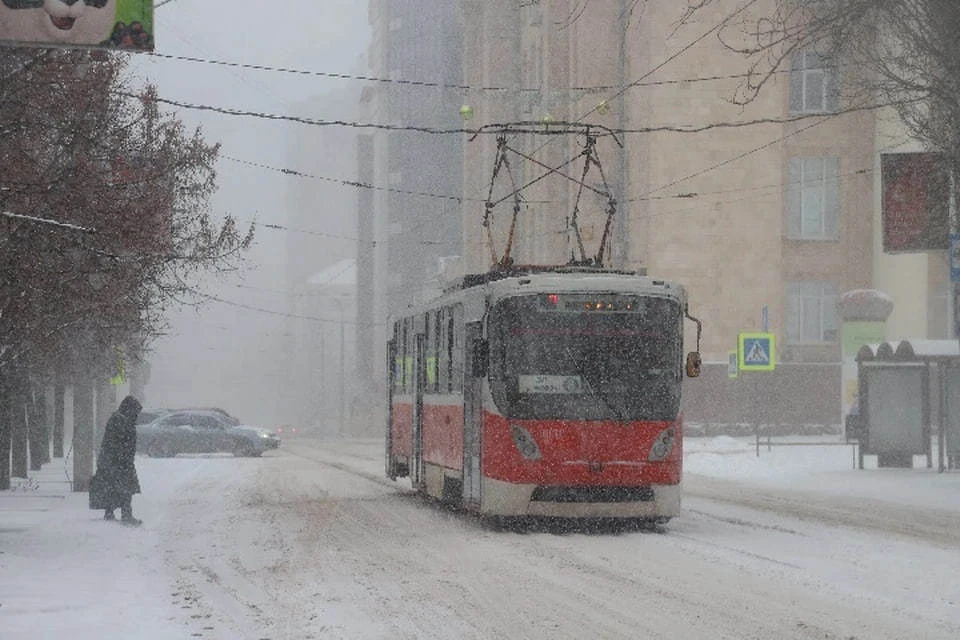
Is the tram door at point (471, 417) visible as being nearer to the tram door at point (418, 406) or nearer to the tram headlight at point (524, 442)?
the tram headlight at point (524, 442)

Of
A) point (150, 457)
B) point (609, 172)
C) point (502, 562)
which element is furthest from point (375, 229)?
point (502, 562)

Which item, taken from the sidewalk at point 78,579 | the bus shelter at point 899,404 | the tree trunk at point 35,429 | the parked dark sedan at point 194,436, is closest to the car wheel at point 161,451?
the parked dark sedan at point 194,436

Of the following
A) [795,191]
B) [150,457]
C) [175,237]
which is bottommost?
[150,457]

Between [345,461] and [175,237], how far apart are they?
1404 cm

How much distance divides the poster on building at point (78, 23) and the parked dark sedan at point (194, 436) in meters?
39.1

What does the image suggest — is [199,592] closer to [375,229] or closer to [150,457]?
[150,457]

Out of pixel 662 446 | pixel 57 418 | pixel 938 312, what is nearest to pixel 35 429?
pixel 57 418

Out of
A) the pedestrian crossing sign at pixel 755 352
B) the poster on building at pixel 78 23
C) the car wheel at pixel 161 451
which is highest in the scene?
the poster on building at pixel 78 23

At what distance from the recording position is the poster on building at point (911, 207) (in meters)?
28.9

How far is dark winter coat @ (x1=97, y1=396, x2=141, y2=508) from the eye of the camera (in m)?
21.5

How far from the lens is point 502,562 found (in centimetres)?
1580

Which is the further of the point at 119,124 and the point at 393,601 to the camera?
the point at 119,124

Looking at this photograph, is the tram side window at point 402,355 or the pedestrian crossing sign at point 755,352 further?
the pedestrian crossing sign at point 755,352

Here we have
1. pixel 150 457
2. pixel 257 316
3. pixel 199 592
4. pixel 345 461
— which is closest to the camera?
pixel 199 592
